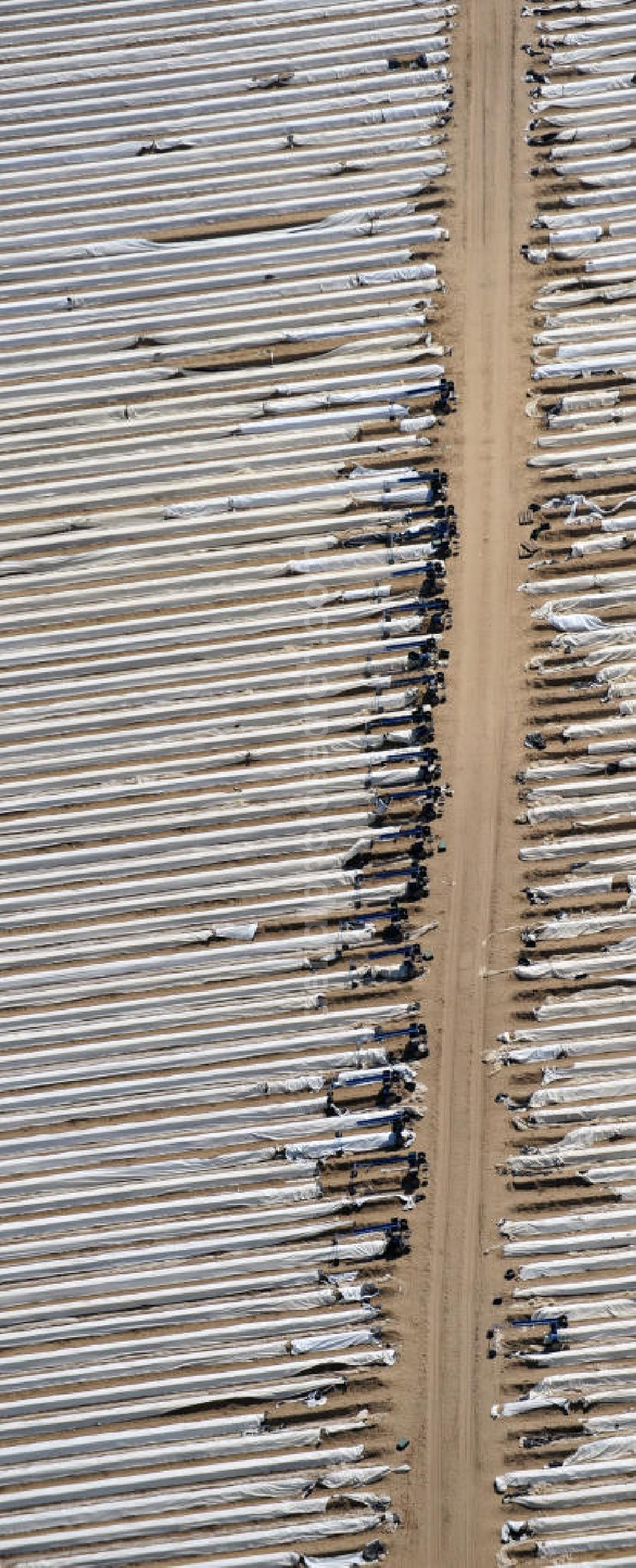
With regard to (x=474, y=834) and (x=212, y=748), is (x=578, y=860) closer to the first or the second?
(x=474, y=834)

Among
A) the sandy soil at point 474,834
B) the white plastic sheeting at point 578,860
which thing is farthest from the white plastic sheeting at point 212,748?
the white plastic sheeting at point 578,860

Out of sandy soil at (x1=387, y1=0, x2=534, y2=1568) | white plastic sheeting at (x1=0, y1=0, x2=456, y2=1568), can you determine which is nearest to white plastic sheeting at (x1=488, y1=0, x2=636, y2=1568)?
sandy soil at (x1=387, y1=0, x2=534, y2=1568)

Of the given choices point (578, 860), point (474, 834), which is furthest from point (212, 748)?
point (578, 860)

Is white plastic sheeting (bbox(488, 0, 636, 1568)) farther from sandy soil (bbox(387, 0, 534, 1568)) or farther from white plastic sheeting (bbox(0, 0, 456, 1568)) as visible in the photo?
white plastic sheeting (bbox(0, 0, 456, 1568))

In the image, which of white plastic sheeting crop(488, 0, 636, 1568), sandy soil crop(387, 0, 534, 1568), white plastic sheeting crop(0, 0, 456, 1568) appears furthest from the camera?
white plastic sheeting crop(0, 0, 456, 1568)

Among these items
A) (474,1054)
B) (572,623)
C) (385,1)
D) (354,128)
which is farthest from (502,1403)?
(385,1)

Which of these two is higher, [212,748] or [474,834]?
[212,748]

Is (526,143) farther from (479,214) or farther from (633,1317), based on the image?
(633,1317)

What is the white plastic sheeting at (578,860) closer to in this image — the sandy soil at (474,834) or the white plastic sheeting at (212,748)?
the sandy soil at (474,834)
